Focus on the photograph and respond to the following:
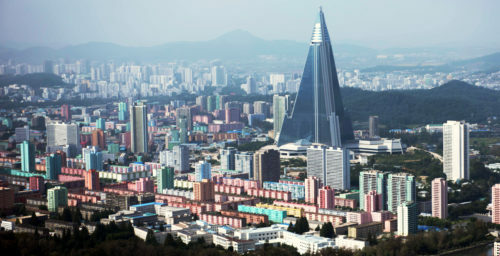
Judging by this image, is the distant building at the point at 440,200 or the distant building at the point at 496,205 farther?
the distant building at the point at 440,200

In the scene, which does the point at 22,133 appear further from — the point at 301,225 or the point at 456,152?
the point at 301,225

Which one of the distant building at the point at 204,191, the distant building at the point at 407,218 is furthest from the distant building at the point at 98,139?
the distant building at the point at 407,218

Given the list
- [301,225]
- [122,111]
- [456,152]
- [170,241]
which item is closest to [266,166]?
[456,152]

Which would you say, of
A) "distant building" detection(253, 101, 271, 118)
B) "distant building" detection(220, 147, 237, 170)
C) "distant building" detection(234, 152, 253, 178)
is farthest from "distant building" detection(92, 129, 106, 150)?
"distant building" detection(253, 101, 271, 118)

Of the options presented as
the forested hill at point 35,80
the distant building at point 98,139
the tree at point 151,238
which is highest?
the forested hill at point 35,80

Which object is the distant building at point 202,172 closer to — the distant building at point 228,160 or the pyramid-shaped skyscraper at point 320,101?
the distant building at point 228,160

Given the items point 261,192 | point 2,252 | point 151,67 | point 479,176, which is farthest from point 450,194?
point 151,67

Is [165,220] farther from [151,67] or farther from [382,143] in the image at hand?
[151,67]
